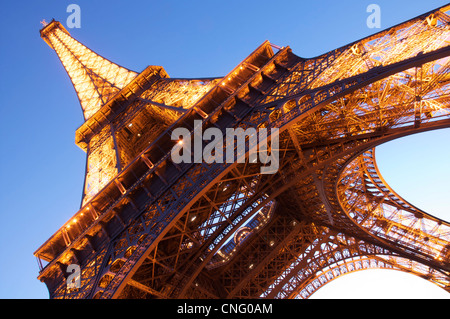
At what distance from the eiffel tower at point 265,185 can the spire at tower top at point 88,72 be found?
2.00 m

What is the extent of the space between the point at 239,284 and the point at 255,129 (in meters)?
12.7

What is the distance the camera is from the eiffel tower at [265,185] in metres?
12.9

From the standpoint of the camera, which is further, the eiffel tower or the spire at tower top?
the spire at tower top

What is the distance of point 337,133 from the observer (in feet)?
52.2

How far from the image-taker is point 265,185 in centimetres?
1880

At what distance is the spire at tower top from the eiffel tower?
200 centimetres

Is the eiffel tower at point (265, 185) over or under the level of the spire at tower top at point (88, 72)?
under

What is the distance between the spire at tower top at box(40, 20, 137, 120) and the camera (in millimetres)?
29422

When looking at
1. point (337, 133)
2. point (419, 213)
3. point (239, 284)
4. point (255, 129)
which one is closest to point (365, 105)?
point (337, 133)

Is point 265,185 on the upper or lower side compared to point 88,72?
lower

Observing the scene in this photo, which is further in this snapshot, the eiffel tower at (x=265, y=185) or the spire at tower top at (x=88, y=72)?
the spire at tower top at (x=88, y=72)

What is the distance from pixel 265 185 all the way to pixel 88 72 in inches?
865
